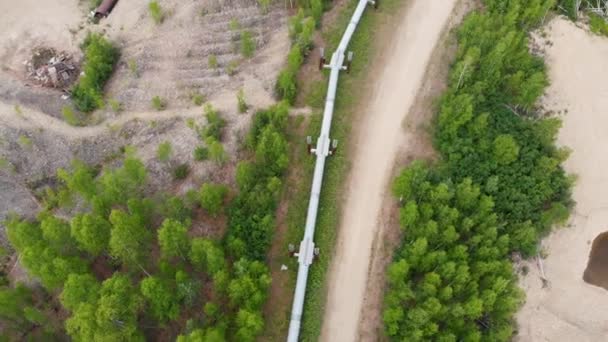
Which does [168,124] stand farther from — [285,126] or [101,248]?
[101,248]

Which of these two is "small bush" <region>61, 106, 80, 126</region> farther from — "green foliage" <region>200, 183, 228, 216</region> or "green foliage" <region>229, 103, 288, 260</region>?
"green foliage" <region>229, 103, 288, 260</region>

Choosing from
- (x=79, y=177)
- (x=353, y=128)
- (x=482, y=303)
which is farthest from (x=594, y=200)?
(x=79, y=177)

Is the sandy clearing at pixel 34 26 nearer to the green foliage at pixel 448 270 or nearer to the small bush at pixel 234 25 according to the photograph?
the small bush at pixel 234 25

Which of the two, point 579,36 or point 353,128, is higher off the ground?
point 579,36

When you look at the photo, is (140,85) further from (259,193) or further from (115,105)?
(259,193)

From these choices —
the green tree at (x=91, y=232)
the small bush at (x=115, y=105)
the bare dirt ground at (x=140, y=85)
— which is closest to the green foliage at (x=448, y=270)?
the bare dirt ground at (x=140, y=85)

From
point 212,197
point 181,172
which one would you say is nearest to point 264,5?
point 181,172
